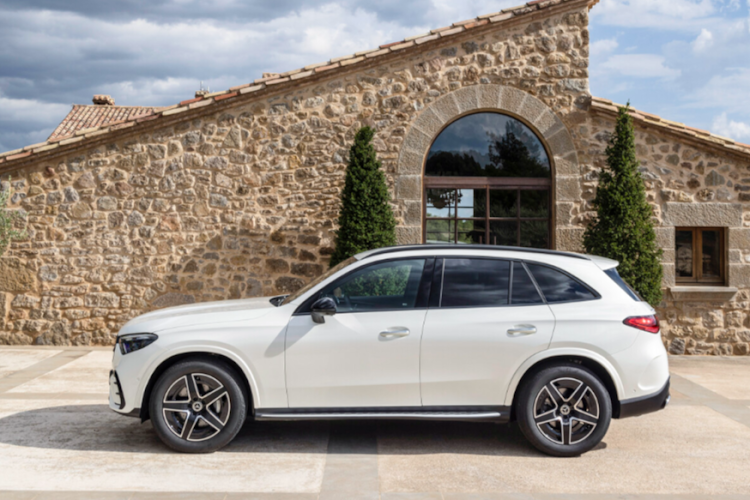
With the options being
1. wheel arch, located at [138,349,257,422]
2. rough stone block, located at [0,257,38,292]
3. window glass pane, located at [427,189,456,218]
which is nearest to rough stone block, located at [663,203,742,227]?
window glass pane, located at [427,189,456,218]

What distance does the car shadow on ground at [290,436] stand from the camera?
16.5 ft

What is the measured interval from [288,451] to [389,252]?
1.70 meters

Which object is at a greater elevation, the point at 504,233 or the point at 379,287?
the point at 504,233

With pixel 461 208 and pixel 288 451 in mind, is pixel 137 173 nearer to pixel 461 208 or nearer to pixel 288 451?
pixel 461 208

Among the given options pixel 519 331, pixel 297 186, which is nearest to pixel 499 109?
pixel 297 186

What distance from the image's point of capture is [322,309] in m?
4.81

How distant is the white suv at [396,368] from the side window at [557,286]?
10 cm

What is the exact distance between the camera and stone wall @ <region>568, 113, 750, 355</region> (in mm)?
9898

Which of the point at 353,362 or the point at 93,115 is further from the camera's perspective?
the point at 93,115

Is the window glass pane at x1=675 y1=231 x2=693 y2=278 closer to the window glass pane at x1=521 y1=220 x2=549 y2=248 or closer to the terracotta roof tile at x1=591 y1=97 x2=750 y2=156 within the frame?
the terracotta roof tile at x1=591 y1=97 x2=750 y2=156

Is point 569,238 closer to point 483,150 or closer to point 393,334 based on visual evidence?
point 483,150

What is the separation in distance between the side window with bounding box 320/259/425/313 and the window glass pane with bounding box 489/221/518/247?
5.20 metres

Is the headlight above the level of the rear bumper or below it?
above

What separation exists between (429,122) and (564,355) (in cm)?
579
